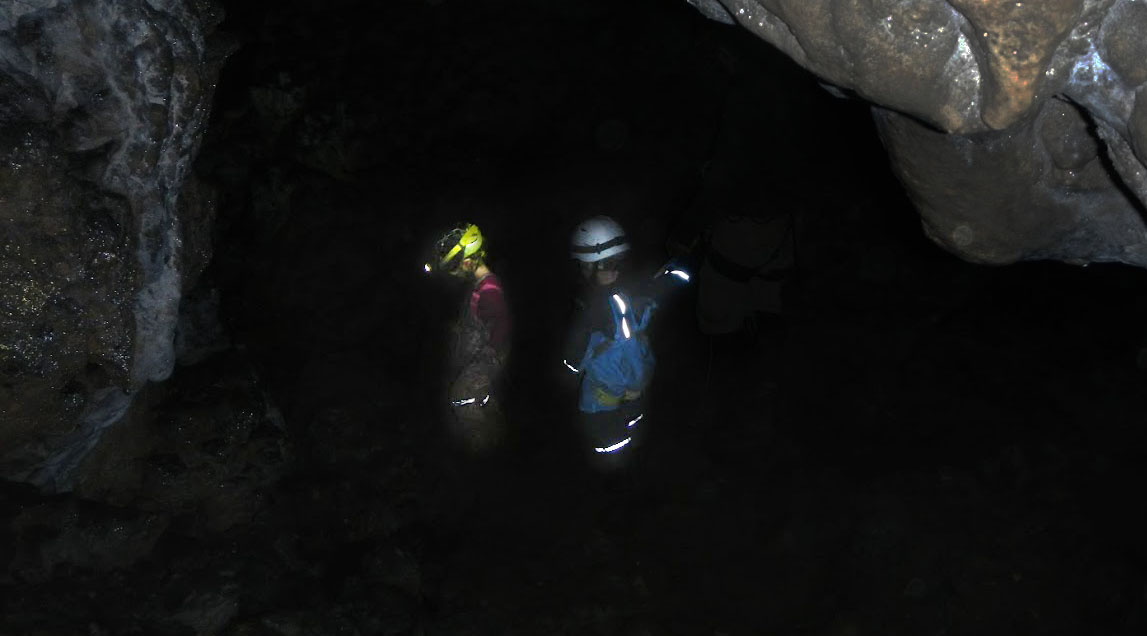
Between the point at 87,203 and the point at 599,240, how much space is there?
2706mm

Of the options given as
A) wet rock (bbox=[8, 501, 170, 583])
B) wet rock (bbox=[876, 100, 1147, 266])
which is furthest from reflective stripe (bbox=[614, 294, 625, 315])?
wet rock (bbox=[8, 501, 170, 583])

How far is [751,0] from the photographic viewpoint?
3.53 m

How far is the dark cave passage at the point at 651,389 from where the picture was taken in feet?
18.1

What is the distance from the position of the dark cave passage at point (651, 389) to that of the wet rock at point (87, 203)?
2.75 ft

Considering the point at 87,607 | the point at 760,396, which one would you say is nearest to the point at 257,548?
the point at 87,607

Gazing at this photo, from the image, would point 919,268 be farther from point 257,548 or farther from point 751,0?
point 257,548

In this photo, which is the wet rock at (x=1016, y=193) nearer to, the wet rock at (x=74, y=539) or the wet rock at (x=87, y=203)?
the wet rock at (x=87, y=203)

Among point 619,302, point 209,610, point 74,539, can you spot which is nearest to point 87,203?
point 74,539

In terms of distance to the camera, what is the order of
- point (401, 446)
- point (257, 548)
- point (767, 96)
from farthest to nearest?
1. point (767, 96)
2. point (401, 446)
3. point (257, 548)

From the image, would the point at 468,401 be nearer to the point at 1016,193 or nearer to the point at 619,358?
the point at 619,358

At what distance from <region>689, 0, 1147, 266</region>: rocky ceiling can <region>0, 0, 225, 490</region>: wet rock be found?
9.95 feet

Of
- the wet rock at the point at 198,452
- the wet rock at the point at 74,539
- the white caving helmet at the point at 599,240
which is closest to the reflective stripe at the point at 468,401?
the white caving helmet at the point at 599,240

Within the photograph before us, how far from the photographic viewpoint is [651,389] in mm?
7137

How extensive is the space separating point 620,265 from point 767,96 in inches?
141
